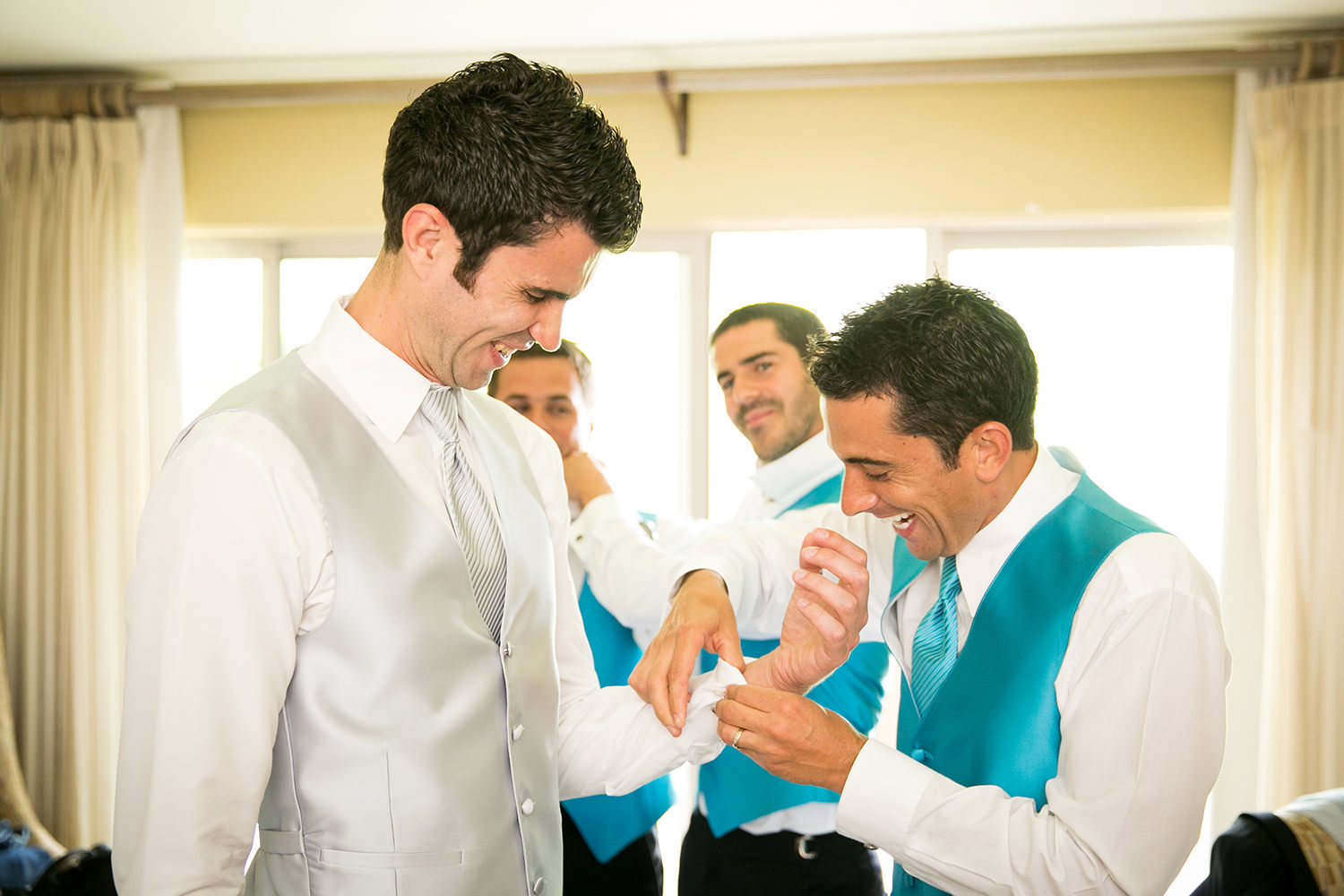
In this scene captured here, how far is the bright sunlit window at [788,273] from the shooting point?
387cm

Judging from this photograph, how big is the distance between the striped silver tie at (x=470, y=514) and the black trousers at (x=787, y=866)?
1.12m

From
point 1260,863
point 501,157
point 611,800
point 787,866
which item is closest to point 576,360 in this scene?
point 611,800

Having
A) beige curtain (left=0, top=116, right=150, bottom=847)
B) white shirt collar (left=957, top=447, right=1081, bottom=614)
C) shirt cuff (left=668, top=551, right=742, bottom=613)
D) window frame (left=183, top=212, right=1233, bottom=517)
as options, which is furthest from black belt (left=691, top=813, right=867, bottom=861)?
beige curtain (left=0, top=116, right=150, bottom=847)

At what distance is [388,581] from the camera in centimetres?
115

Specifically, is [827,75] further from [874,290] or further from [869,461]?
[869,461]

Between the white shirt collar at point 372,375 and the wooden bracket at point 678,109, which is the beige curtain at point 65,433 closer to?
the wooden bracket at point 678,109

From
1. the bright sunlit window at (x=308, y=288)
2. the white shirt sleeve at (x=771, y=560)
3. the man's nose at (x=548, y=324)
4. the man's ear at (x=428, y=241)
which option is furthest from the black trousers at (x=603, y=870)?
the bright sunlit window at (x=308, y=288)

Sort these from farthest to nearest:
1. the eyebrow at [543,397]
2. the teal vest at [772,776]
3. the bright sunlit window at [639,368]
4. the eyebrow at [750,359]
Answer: the bright sunlit window at [639,368]
the eyebrow at [750,359]
the eyebrow at [543,397]
the teal vest at [772,776]

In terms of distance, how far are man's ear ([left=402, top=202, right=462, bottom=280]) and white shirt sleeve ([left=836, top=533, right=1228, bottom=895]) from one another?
931mm

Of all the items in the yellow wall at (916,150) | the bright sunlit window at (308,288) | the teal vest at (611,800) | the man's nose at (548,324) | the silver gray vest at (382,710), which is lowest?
the teal vest at (611,800)

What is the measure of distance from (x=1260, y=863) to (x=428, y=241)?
5.73ft

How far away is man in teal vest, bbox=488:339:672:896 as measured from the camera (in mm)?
2139

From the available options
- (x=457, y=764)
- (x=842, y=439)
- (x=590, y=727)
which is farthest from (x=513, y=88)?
(x=590, y=727)

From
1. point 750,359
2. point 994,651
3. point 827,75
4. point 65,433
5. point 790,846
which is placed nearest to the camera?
point 994,651
